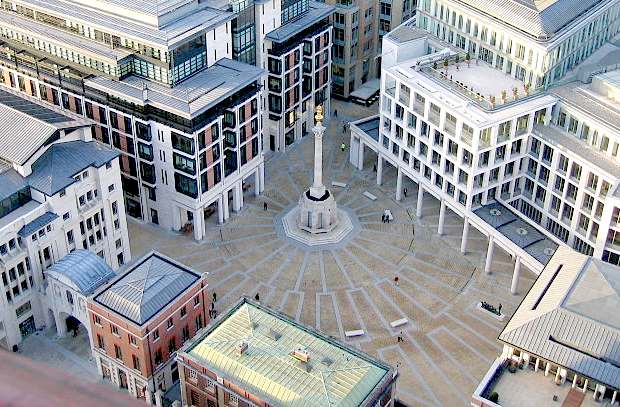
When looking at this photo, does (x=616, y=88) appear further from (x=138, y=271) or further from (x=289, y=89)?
(x=138, y=271)

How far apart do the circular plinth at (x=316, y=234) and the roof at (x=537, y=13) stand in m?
42.1

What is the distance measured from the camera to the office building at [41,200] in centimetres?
10062

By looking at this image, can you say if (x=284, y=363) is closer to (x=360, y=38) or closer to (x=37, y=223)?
(x=37, y=223)

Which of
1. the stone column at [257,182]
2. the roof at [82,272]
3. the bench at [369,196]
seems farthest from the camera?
the bench at [369,196]

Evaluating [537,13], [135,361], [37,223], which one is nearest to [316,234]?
[135,361]

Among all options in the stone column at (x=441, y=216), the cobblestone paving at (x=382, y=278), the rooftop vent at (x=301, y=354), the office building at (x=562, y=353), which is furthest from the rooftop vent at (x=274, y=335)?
the stone column at (x=441, y=216)

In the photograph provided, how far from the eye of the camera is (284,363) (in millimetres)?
81188

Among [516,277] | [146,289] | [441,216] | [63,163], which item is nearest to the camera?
[146,289]

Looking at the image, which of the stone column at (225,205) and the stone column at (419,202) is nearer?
the stone column at (225,205)

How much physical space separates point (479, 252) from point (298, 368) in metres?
53.1

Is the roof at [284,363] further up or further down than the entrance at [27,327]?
further up

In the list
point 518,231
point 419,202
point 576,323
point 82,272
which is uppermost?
point 576,323

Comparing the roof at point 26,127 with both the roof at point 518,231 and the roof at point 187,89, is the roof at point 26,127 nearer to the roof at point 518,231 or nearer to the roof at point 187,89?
the roof at point 187,89

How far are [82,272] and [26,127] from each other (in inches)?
891
